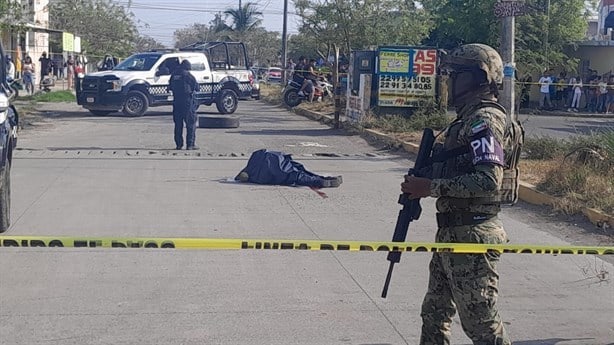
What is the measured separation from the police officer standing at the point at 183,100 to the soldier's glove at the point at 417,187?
39.4 feet

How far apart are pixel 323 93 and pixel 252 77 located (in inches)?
137

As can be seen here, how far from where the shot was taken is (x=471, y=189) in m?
4.04

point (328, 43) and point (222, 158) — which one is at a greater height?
point (328, 43)

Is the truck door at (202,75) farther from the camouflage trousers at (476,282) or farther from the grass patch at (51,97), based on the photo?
the camouflage trousers at (476,282)

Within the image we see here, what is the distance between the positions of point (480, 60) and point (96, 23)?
192ft

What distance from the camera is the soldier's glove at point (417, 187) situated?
4141 mm

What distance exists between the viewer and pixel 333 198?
11156 millimetres

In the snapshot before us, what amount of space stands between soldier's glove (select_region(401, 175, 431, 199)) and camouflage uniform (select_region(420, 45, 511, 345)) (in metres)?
0.03

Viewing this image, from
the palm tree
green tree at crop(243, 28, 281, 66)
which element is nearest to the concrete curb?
the palm tree

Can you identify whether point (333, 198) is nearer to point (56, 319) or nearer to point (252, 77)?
point (56, 319)

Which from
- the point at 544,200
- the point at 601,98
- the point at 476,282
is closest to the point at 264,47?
the point at 601,98

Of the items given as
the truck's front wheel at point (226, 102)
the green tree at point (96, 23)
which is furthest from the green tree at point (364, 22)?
the green tree at point (96, 23)

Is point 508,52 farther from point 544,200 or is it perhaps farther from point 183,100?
point 183,100

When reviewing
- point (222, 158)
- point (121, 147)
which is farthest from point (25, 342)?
point (121, 147)
